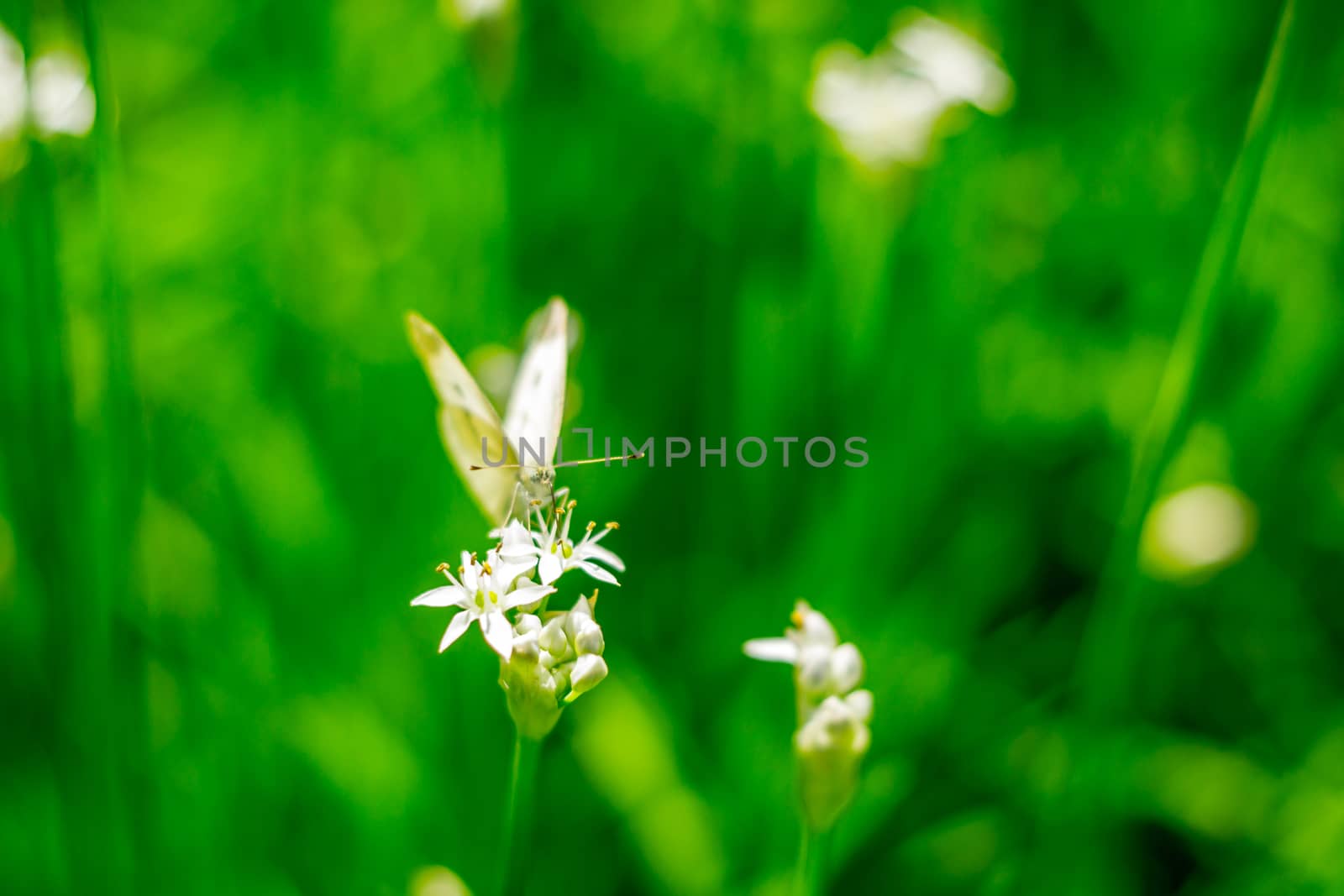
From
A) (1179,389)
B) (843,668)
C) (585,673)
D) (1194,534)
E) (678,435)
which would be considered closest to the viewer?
(585,673)

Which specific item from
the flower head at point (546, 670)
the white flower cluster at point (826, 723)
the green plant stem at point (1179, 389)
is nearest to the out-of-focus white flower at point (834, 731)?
the white flower cluster at point (826, 723)

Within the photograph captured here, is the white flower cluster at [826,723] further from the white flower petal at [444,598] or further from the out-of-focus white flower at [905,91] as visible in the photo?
the out-of-focus white flower at [905,91]

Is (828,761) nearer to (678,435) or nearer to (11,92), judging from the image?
(678,435)

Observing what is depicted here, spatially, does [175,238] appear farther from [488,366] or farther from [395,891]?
[395,891]

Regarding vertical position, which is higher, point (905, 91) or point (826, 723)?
point (905, 91)

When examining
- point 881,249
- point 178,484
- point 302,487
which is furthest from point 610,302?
point 178,484

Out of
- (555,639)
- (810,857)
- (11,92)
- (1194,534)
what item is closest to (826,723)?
(810,857)
